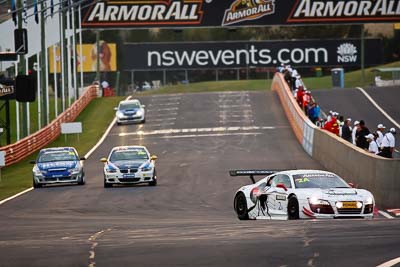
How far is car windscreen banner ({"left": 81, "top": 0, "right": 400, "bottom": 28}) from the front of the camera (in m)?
84.8

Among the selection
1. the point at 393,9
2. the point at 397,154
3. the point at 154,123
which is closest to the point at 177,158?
the point at 397,154

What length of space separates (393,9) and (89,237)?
232 ft

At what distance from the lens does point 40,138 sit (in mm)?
56938

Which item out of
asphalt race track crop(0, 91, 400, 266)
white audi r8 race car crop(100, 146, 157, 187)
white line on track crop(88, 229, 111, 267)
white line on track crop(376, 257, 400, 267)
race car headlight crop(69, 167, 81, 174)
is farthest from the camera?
race car headlight crop(69, 167, 81, 174)

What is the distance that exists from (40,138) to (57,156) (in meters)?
19.2

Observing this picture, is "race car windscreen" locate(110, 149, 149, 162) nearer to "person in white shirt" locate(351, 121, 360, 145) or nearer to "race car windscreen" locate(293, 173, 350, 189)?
"person in white shirt" locate(351, 121, 360, 145)

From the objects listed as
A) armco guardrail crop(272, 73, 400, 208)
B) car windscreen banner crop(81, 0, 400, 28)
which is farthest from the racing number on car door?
car windscreen banner crop(81, 0, 400, 28)

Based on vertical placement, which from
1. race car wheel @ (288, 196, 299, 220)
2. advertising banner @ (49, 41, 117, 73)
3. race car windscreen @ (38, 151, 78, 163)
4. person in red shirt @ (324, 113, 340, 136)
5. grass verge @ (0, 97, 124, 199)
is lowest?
grass verge @ (0, 97, 124, 199)

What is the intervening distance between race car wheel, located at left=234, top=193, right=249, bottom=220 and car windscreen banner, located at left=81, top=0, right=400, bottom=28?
60670 millimetres

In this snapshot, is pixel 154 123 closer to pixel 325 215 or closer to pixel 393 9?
pixel 393 9

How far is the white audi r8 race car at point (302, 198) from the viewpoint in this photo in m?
22.1

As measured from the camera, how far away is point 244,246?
52.6 ft

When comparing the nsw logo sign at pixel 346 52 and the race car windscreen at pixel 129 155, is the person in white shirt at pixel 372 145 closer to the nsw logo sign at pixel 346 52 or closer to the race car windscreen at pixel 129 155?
the race car windscreen at pixel 129 155

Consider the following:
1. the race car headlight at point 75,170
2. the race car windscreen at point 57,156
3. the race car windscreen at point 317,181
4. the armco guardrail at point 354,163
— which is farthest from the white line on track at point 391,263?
the race car windscreen at point 57,156
